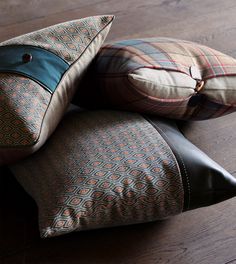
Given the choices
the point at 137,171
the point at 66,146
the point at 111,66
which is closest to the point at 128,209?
the point at 137,171

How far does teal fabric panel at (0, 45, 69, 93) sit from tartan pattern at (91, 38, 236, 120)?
0.11 metres

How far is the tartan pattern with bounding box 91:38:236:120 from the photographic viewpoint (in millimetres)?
881

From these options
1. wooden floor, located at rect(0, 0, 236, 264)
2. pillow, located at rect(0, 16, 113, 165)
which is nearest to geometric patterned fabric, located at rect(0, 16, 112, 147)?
pillow, located at rect(0, 16, 113, 165)

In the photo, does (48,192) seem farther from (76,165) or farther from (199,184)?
(199,184)

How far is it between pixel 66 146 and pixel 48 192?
11 cm

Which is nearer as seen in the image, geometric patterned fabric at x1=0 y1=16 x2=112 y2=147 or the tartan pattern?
geometric patterned fabric at x1=0 y1=16 x2=112 y2=147

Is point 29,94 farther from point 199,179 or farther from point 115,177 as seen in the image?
point 199,179

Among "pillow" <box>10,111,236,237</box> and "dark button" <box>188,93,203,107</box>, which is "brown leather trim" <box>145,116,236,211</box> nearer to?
"pillow" <box>10,111,236,237</box>

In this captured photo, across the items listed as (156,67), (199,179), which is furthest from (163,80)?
(199,179)

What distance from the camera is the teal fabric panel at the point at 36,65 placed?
84cm

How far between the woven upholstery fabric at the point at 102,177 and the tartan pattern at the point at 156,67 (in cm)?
5

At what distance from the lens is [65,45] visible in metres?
0.90

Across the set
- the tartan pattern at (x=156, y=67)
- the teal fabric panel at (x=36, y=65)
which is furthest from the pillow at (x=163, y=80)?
the teal fabric panel at (x=36, y=65)

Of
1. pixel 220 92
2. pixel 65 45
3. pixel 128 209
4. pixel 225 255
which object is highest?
pixel 65 45
